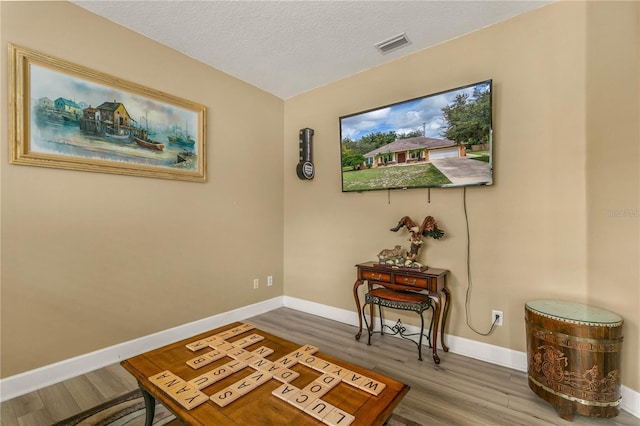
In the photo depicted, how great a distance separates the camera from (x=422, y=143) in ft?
8.96

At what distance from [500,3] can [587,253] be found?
2.00 metres

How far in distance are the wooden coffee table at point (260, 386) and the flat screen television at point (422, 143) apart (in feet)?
6.21

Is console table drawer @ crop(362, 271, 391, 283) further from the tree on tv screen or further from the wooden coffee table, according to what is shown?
the tree on tv screen

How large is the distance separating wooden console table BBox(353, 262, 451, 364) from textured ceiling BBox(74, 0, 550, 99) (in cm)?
214

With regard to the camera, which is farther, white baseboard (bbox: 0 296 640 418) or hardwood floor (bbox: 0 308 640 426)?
white baseboard (bbox: 0 296 640 418)

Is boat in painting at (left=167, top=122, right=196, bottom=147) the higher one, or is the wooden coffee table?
boat in painting at (left=167, top=122, right=196, bottom=147)

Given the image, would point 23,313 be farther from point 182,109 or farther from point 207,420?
point 182,109

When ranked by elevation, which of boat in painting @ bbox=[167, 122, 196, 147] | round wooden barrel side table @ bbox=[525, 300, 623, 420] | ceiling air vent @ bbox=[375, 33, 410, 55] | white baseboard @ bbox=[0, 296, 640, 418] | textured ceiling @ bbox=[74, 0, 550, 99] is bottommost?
white baseboard @ bbox=[0, 296, 640, 418]

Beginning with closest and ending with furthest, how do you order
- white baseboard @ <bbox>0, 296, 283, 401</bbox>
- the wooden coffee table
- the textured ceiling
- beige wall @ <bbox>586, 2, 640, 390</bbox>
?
the wooden coffee table → beige wall @ <bbox>586, 2, 640, 390</bbox> → white baseboard @ <bbox>0, 296, 283, 401</bbox> → the textured ceiling

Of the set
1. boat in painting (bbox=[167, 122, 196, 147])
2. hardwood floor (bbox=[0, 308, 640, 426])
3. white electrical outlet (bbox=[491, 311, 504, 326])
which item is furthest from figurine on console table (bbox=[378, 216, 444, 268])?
boat in painting (bbox=[167, 122, 196, 147])

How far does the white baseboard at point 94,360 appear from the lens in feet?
6.44

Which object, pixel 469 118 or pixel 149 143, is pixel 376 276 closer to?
pixel 469 118

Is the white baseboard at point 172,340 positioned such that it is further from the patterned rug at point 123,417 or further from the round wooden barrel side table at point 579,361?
the patterned rug at point 123,417

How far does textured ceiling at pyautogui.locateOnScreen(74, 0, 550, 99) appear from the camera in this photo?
2.25 metres
